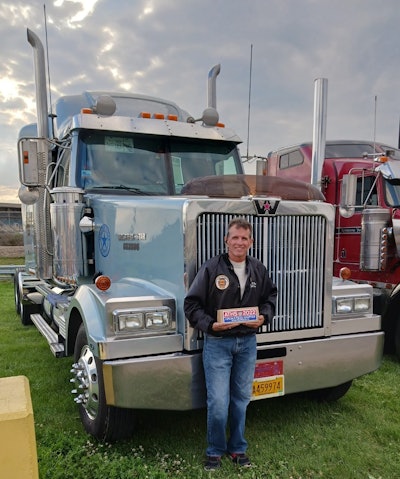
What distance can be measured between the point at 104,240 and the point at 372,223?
373 centimetres

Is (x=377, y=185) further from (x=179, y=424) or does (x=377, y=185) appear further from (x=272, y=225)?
(x=179, y=424)

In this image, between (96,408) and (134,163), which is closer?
(96,408)

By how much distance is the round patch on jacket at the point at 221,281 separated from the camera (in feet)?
9.51

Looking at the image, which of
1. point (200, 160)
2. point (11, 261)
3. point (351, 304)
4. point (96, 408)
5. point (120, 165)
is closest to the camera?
point (96, 408)

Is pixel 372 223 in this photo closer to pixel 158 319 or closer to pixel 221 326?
pixel 221 326

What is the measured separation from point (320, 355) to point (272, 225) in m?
1.09

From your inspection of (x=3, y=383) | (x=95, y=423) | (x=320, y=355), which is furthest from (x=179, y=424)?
(x=3, y=383)

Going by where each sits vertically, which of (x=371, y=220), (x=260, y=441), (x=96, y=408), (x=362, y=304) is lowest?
(x=260, y=441)

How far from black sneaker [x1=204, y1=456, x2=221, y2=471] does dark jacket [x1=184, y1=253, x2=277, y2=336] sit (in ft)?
2.95

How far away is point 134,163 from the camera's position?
14.5 feet

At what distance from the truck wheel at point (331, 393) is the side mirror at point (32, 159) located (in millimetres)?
3523

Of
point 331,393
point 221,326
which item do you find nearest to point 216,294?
point 221,326

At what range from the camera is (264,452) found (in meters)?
3.27

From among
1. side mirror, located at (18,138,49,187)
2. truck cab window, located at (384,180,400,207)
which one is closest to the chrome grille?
side mirror, located at (18,138,49,187)
